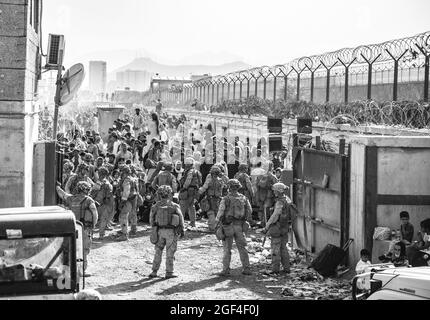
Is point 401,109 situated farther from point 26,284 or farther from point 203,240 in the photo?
point 26,284

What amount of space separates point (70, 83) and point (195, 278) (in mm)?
5116

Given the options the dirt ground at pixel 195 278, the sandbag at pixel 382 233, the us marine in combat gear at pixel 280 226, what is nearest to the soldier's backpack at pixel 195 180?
the dirt ground at pixel 195 278

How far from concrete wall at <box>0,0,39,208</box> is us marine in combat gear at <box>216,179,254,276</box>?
3.40 m

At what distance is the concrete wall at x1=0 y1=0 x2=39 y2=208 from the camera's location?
12.3 m

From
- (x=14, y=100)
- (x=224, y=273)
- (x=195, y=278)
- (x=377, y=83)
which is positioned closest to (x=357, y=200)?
(x=224, y=273)

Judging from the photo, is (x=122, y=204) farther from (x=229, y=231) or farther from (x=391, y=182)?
(x=391, y=182)

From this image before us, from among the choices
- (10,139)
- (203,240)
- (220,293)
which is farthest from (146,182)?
(220,293)

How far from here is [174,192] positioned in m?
15.9

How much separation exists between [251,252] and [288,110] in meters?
21.4

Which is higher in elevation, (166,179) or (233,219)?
(166,179)

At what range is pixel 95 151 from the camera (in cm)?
2069

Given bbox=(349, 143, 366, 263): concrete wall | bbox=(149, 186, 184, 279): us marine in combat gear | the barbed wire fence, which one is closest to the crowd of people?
bbox=(149, 186, 184, 279): us marine in combat gear

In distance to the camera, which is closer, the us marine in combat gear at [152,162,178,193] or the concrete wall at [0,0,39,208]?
the concrete wall at [0,0,39,208]

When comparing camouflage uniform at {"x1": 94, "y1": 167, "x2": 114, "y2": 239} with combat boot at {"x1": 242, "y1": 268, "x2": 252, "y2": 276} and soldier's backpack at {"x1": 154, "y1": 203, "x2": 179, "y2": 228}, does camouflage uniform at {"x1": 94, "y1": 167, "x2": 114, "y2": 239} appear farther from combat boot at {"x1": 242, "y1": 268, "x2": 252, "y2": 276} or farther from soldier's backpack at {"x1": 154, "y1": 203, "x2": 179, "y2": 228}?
combat boot at {"x1": 242, "y1": 268, "x2": 252, "y2": 276}
